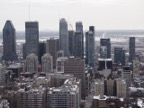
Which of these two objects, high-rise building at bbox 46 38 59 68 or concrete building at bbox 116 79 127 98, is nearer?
concrete building at bbox 116 79 127 98

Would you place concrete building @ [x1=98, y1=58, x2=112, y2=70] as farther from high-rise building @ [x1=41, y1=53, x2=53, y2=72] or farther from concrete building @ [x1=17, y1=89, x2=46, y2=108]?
concrete building @ [x1=17, y1=89, x2=46, y2=108]

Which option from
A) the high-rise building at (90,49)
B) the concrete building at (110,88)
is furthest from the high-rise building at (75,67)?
the high-rise building at (90,49)

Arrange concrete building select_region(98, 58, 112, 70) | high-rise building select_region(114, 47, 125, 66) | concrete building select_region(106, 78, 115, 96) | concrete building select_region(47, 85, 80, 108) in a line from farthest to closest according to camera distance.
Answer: high-rise building select_region(114, 47, 125, 66)
concrete building select_region(98, 58, 112, 70)
concrete building select_region(106, 78, 115, 96)
concrete building select_region(47, 85, 80, 108)

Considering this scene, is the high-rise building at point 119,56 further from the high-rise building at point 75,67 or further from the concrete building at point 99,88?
the concrete building at point 99,88

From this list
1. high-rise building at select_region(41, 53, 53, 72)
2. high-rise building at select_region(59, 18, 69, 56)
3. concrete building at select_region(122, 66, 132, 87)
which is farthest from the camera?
high-rise building at select_region(59, 18, 69, 56)

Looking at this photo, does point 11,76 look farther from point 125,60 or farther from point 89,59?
point 125,60

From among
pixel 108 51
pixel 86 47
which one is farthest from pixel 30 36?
pixel 108 51

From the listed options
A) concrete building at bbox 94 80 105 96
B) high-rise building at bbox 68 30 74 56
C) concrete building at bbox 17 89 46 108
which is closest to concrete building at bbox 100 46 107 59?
high-rise building at bbox 68 30 74 56
